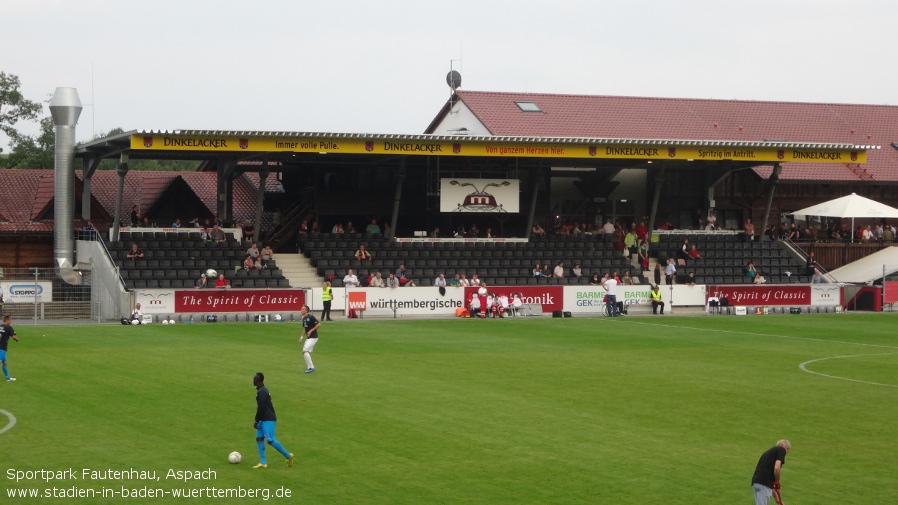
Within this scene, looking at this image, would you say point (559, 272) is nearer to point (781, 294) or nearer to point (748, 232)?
point (781, 294)

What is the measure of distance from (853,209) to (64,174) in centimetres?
3507

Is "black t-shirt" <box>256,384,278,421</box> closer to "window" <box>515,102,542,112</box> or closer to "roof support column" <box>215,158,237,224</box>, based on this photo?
"roof support column" <box>215,158,237,224</box>

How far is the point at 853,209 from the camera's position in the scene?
177 ft

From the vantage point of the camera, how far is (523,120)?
60250mm

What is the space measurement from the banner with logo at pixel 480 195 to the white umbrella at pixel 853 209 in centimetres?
1483

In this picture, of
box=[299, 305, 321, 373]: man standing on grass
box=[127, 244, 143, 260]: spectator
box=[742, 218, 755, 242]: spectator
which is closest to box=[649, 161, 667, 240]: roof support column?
box=[742, 218, 755, 242]: spectator

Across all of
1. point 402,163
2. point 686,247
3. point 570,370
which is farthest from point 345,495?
point 686,247

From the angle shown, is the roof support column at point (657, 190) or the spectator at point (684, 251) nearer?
the spectator at point (684, 251)

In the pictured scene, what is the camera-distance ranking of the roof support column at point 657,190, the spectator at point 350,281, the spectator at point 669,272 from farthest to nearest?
the roof support column at point 657,190 < the spectator at point 669,272 < the spectator at point 350,281

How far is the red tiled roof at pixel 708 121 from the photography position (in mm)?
60450

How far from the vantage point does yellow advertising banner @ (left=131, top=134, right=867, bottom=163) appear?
44844 millimetres

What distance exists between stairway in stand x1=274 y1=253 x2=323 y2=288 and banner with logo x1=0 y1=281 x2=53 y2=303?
29.9 feet

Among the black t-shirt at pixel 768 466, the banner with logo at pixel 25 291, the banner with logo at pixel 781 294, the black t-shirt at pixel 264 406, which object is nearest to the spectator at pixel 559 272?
the banner with logo at pixel 781 294

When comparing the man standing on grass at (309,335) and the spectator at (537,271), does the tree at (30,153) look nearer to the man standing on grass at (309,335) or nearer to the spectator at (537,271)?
the spectator at (537,271)
